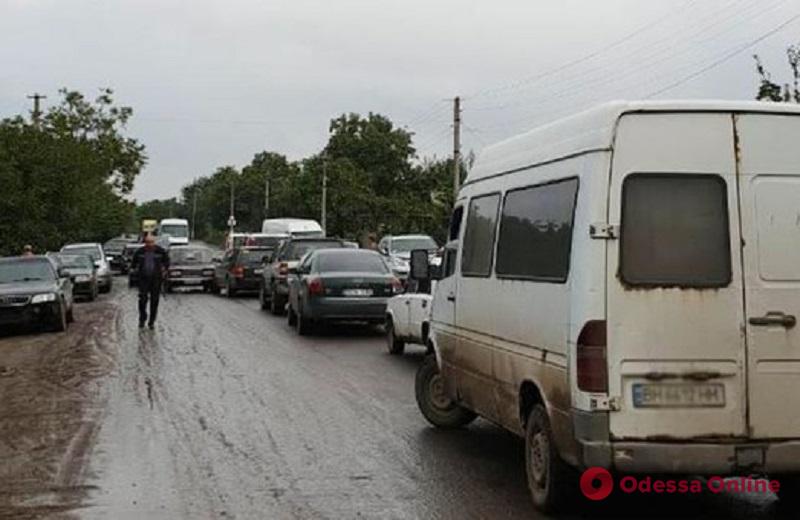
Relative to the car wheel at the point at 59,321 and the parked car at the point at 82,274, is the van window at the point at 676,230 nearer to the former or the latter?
the car wheel at the point at 59,321

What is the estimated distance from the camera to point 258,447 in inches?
369

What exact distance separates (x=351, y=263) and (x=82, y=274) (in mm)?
14015

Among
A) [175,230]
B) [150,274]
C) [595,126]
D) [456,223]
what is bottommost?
[150,274]

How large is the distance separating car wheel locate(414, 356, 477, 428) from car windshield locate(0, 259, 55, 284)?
555 inches

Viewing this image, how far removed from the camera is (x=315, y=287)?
66.0ft

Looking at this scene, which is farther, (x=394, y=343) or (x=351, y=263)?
(x=351, y=263)

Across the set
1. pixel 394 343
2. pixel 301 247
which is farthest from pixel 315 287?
pixel 301 247

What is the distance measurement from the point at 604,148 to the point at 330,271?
1436 cm

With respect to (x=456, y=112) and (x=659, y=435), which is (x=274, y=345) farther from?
(x=456, y=112)

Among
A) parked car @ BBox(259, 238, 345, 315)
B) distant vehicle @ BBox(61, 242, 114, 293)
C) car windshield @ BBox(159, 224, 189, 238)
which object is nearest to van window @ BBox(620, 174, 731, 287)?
parked car @ BBox(259, 238, 345, 315)

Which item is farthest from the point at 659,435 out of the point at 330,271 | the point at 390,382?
the point at 330,271

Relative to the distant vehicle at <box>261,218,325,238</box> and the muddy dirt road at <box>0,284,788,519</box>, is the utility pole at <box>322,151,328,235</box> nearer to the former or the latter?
the distant vehicle at <box>261,218,325,238</box>

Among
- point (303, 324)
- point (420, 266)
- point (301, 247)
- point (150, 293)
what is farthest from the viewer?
point (301, 247)

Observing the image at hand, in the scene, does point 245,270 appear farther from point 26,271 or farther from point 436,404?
point 436,404
